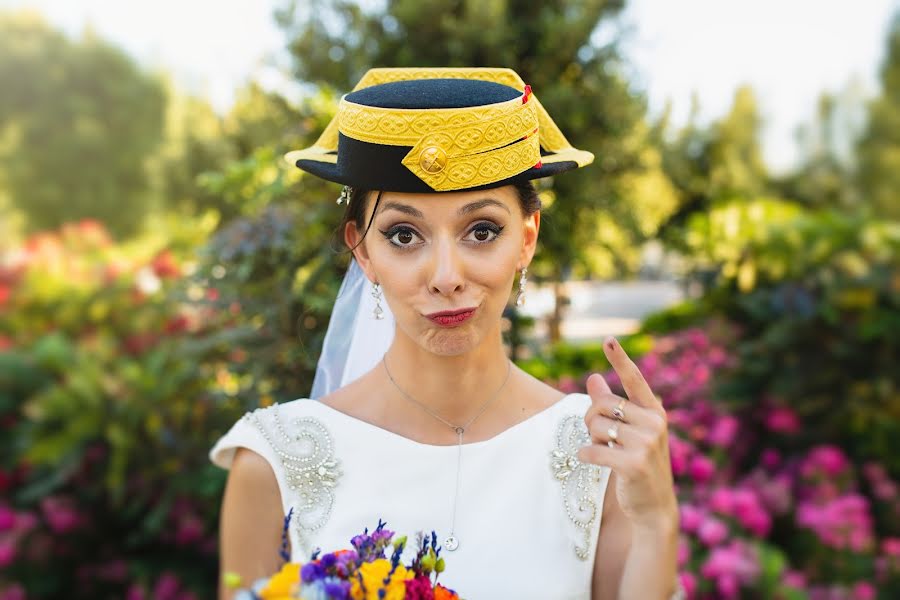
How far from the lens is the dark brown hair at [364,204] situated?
1.82 m

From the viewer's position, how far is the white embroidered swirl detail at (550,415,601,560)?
185 centimetres

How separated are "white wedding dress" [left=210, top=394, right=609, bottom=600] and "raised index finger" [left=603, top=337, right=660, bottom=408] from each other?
0.50m

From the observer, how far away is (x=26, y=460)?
439 centimetres

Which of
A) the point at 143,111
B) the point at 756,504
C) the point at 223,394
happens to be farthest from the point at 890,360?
the point at 143,111

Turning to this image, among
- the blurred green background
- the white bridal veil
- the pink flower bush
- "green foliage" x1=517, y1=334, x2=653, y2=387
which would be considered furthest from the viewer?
"green foliage" x1=517, y1=334, x2=653, y2=387

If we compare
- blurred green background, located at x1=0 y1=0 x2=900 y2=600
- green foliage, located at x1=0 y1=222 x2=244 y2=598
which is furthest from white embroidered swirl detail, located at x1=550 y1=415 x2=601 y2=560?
green foliage, located at x1=0 y1=222 x2=244 y2=598

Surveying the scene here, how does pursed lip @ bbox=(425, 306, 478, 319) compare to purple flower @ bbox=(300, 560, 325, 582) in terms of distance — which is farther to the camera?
pursed lip @ bbox=(425, 306, 478, 319)

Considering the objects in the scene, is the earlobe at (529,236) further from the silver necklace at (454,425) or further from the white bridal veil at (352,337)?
the white bridal veil at (352,337)

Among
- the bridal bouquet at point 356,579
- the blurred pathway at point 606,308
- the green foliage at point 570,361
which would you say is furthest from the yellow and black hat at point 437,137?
the blurred pathway at point 606,308

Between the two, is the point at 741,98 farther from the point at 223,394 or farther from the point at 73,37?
the point at 223,394

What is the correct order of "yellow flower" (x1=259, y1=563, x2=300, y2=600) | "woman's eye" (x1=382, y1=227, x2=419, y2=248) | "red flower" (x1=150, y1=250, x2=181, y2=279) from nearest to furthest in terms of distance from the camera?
"yellow flower" (x1=259, y1=563, x2=300, y2=600) < "woman's eye" (x1=382, y1=227, x2=419, y2=248) < "red flower" (x1=150, y1=250, x2=181, y2=279)

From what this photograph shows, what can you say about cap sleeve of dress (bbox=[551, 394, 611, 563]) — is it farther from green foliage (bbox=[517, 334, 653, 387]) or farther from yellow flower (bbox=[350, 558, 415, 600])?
green foliage (bbox=[517, 334, 653, 387])

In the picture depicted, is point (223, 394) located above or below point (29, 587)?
above

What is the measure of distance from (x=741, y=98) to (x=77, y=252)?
3456cm
